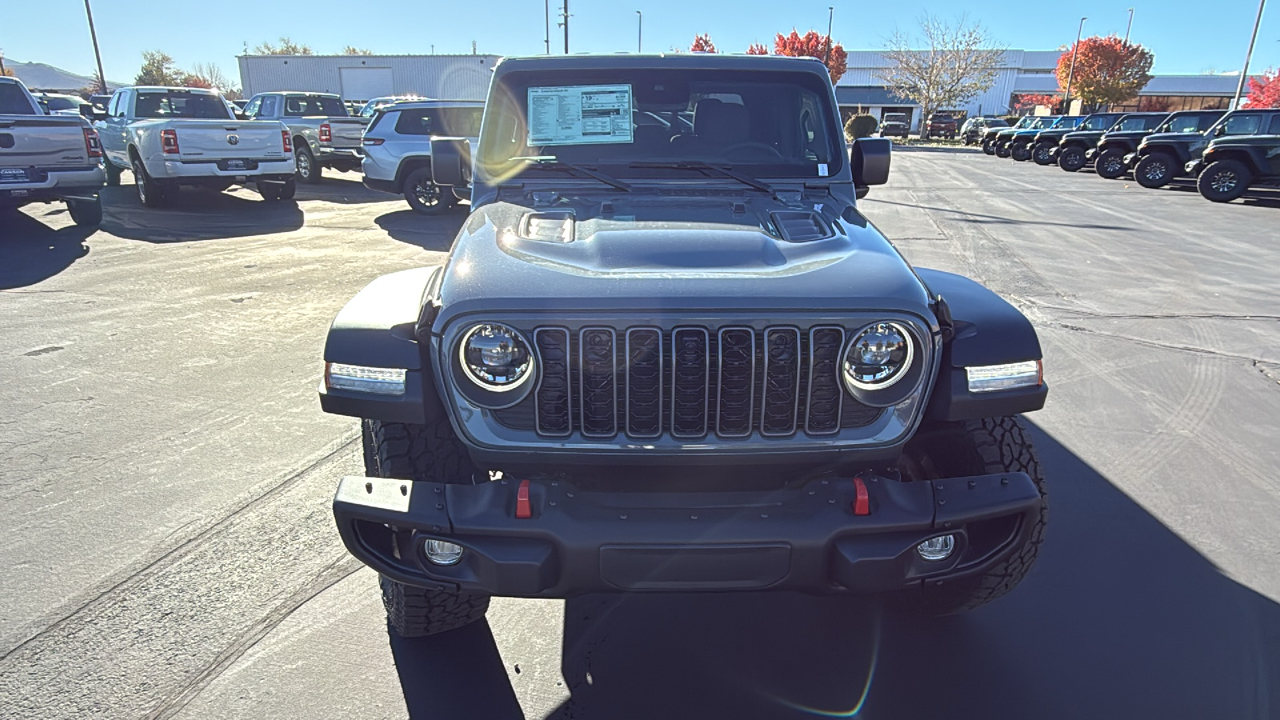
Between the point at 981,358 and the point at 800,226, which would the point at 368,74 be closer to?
the point at 800,226

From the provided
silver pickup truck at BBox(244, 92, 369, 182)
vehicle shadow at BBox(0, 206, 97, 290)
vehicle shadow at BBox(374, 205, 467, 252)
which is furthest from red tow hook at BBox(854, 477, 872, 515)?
silver pickup truck at BBox(244, 92, 369, 182)

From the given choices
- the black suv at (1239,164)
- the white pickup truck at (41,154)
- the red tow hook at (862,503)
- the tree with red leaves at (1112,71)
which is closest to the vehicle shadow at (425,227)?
the white pickup truck at (41,154)

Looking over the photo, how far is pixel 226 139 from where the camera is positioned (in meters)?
11.1

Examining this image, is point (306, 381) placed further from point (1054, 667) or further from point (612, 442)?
point (1054, 667)

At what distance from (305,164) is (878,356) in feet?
53.9

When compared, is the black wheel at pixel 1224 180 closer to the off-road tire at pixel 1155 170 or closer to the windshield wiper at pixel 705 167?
the off-road tire at pixel 1155 170

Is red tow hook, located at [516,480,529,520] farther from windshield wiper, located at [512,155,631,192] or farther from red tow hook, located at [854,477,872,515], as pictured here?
windshield wiper, located at [512,155,631,192]

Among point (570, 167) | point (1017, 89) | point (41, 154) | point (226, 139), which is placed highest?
point (1017, 89)

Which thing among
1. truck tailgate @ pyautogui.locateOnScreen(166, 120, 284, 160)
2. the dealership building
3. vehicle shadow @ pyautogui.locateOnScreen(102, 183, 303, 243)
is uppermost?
the dealership building

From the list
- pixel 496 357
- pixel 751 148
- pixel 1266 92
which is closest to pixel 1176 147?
pixel 751 148

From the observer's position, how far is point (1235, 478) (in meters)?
3.77

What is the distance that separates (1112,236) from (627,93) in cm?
989

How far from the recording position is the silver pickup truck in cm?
1514

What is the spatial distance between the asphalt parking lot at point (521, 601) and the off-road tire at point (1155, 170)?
40.7ft
